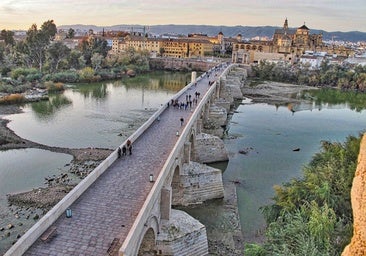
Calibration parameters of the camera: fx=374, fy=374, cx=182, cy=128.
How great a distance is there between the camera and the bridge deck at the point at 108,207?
30.1 ft

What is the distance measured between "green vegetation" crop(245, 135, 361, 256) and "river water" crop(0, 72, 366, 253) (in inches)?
102

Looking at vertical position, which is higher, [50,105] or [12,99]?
[12,99]

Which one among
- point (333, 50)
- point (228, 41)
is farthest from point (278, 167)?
point (228, 41)

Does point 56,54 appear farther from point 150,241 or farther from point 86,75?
point 150,241

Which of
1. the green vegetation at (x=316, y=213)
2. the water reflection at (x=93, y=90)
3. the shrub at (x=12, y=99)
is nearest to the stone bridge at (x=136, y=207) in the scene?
the green vegetation at (x=316, y=213)

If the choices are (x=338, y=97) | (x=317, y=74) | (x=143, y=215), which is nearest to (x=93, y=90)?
(x=338, y=97)

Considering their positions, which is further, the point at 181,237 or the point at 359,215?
the point at 181,237

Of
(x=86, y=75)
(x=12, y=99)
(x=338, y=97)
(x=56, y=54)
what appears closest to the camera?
(x=12, y=99)

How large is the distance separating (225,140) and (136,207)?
58.6ft

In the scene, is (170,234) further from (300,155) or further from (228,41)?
(228,41)

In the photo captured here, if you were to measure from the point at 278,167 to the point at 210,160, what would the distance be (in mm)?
4179

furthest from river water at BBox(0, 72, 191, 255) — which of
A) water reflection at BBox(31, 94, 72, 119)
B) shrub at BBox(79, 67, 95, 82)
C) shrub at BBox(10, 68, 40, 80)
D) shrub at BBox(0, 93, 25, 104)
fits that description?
shrub at BBox(10, 68, 40, 80)

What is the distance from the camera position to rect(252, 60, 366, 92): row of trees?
2440 inches

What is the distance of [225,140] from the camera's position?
2842cm
